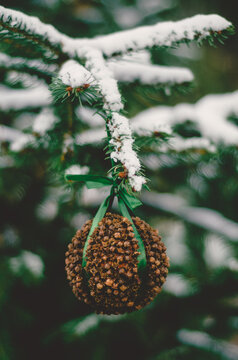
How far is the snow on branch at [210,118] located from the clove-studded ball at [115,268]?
46 centimetres

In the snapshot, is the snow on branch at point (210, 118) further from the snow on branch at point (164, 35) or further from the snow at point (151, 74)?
the snow on branch at point (164, 35)

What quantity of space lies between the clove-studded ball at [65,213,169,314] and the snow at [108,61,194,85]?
2.21 ft

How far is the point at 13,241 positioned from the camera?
175 cm

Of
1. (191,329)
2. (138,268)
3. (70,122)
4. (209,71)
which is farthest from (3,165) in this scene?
(209,71)

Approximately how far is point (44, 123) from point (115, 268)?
68 centimetres

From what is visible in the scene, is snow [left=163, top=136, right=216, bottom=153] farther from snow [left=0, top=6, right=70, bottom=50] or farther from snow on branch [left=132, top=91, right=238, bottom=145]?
snow [left=0, top=6, right=70, bottom=50]

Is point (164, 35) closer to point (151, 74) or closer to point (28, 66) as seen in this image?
point (151, 74)

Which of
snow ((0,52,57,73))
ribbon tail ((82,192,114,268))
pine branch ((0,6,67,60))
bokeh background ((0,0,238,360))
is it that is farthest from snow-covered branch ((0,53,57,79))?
ribbon tail ((82,192,114,268))

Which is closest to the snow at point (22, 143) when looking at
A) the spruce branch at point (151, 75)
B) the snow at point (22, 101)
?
the snow at point (22, 101)

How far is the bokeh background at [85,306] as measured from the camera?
64.0 inches

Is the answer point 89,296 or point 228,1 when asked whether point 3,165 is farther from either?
point 228,1

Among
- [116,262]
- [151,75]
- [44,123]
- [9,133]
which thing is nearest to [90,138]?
[44,123]

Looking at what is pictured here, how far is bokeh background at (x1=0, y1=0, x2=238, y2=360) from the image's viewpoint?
163 centimetres

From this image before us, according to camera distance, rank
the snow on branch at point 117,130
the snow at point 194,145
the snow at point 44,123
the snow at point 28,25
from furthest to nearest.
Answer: the snow at point 194,145, the snow at point 44,123, the snow at point 28,25, the snow on branch at point 117,130
